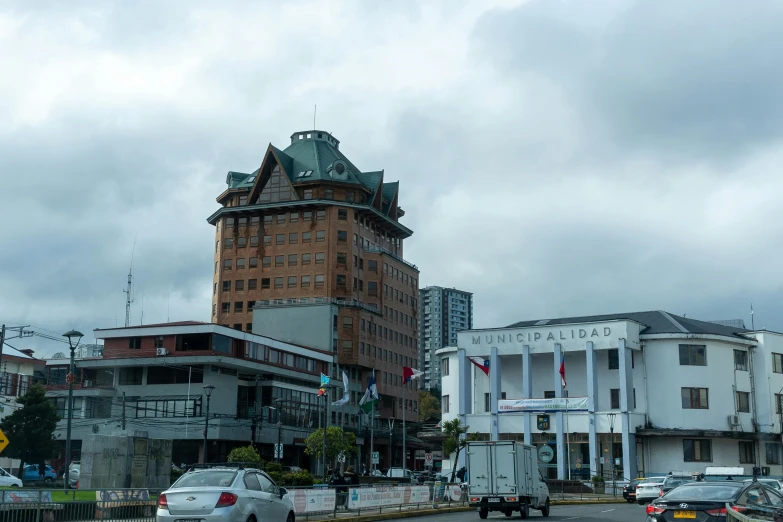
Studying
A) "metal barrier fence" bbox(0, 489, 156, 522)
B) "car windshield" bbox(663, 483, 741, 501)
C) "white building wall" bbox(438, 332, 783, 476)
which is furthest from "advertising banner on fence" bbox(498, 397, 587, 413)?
"car windshield" bbox(663, 483, 741, 501)

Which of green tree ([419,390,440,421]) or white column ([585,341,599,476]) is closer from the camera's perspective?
white column ([585,341,599,476])

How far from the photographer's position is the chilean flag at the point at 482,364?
70981 millimetres

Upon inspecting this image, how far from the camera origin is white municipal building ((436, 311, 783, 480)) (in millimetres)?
66812

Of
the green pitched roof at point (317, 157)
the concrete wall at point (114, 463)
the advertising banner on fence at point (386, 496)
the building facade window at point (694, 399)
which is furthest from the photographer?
the green pitched roof at point (317, 157)

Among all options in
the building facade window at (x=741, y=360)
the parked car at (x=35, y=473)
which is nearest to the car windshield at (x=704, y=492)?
the building facade window at (x=741, y=360)

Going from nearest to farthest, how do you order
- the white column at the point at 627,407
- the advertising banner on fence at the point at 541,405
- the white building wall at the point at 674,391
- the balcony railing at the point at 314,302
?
the white column at the point at 627,407 < the white building wall at the point at 674,391 < the advertising banner on fence at the point at 541,405 < the balcony railing at the point at 314,302

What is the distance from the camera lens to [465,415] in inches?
2857

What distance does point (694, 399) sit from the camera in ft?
221

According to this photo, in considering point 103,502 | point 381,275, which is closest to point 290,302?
point 381,275

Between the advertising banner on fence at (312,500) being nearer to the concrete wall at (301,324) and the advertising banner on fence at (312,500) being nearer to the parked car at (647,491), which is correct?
the parked car at (647,491)

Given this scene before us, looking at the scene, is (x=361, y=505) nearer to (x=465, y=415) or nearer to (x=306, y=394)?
(x=465, y=415)

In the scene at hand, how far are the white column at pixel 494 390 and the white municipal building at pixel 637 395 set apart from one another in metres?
0.08

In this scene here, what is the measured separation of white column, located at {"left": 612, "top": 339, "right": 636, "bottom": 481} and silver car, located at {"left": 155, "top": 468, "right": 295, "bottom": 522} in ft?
164

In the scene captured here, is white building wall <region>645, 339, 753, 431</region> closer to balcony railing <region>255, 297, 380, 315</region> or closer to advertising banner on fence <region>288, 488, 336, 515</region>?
advertising banner on fence <region>288, 488, 336, 515</region>
